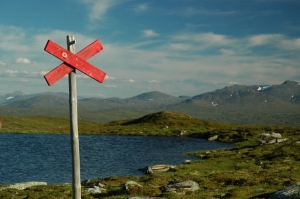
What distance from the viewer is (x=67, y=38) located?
12555mm

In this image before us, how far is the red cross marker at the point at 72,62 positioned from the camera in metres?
12.0

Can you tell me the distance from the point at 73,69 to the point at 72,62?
13.4 inches

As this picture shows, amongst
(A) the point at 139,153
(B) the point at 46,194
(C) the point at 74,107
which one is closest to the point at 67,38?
(C) the point at 74,107

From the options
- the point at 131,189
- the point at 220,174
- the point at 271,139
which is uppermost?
the point at 131,189

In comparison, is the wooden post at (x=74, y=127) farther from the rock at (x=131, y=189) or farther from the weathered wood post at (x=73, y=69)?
the rock at (x=131, y=189)

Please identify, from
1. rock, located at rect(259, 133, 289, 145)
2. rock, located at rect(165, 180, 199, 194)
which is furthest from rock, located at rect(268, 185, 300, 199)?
rock, located at rect(259, 133, 289, 145)

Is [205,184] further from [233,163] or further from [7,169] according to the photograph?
[7,169]

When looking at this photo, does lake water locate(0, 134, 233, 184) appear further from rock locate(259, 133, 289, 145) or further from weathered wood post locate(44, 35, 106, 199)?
weathered wood post locate(44, 35, 106, 199)

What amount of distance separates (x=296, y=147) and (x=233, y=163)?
1853 centimetres

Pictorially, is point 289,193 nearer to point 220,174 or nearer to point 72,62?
point 72,62

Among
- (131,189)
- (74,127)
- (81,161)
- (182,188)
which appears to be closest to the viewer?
(74,127)

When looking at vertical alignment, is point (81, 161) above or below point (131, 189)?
below

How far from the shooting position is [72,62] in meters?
12.4

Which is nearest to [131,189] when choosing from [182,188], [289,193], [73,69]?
[182,188]
